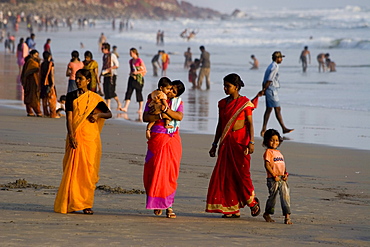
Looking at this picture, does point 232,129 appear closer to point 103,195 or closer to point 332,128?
point 103,195

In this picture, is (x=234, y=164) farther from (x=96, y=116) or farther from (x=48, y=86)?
(x=48, y=86)

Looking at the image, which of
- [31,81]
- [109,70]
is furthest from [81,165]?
[109,70]

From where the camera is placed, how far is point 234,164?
21.3ft

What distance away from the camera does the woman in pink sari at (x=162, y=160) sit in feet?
20.7

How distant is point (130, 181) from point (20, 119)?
5981mm

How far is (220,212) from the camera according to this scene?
646cm

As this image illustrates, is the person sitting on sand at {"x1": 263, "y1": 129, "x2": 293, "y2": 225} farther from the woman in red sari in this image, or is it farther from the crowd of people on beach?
the woman in red sari

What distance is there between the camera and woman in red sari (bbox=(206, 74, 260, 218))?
6.50 meters

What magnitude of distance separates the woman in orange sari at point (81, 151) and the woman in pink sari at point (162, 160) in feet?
1.46

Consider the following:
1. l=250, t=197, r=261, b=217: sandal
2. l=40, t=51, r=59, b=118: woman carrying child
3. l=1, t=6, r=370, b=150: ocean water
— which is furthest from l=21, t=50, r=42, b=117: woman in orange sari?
l=250, t=197, r=261, b=217: sandal

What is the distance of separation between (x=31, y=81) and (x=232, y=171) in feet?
26.8

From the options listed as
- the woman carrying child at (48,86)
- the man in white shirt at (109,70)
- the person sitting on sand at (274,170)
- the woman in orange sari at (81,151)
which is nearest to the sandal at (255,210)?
the person sitting on sand at (274,170)

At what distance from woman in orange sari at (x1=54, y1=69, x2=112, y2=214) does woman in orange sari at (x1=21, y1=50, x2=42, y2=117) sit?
24.5 feet

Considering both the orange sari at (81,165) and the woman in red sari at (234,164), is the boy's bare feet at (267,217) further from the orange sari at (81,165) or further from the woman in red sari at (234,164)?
the orange sari at (81,165)
